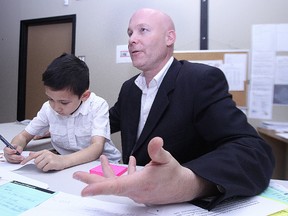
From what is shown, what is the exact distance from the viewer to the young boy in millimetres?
1095

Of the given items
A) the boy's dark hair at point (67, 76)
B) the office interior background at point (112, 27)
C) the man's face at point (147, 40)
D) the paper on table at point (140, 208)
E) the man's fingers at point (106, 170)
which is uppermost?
the office interior background at point (112, 27)

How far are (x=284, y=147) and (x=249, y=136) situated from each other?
5.94 ft

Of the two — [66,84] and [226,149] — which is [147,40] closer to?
[66,84]

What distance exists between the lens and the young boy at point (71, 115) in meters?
1.09

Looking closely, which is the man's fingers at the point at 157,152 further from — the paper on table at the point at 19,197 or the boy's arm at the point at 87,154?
the boy's arm at the point at 87,154

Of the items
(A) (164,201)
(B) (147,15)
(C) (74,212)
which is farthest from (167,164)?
(B) (147,15)

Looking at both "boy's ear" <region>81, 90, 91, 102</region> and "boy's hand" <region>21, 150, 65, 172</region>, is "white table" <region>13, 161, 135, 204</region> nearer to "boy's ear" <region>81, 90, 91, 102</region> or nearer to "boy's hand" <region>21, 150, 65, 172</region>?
"boy's hand" <region>21, 150, 65, 172</region>

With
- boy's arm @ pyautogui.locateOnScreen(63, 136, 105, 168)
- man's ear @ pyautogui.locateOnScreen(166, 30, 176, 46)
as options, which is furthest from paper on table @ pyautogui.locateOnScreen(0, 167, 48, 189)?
man's ear @ pyautogui.locateOnScreen(166, 30, 176, 46)

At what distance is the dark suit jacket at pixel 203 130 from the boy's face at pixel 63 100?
Answer: 230 millimetres

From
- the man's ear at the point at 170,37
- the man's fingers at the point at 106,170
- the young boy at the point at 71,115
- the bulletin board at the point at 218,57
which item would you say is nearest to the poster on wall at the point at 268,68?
the bulletin board at the point at 218,57

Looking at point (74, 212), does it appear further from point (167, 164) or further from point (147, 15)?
point (147, 15)

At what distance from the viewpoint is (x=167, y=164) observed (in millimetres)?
427

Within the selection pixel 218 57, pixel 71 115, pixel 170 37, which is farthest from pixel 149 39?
pixel 218 57

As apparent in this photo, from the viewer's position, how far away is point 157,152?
0.39 m
